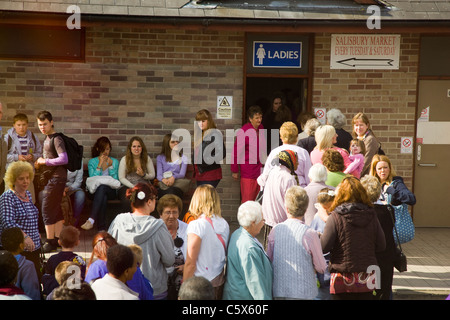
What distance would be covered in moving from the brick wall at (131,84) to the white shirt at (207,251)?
463cm

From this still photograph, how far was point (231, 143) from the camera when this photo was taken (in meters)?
10.0

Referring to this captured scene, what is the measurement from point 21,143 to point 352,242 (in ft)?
17.5

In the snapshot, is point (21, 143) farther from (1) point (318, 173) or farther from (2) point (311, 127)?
(1) point (318, 173)

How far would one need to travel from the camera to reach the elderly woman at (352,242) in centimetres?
544

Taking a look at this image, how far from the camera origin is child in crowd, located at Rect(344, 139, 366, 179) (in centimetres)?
769

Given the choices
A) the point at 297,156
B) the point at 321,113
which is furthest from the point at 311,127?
the point at 321,113

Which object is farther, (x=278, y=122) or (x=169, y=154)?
(x=278, y=122)

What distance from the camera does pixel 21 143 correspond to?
347 inches

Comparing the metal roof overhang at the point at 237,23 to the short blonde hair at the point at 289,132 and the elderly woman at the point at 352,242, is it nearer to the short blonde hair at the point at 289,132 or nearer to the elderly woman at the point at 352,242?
the short blonde hair at the point at 289,132

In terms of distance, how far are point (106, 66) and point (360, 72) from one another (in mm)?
4074

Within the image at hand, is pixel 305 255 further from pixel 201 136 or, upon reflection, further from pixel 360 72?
pixel 360 72

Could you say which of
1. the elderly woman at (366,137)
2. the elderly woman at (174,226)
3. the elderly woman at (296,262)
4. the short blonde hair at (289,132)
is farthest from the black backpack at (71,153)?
the elderly woman at (296,262)
